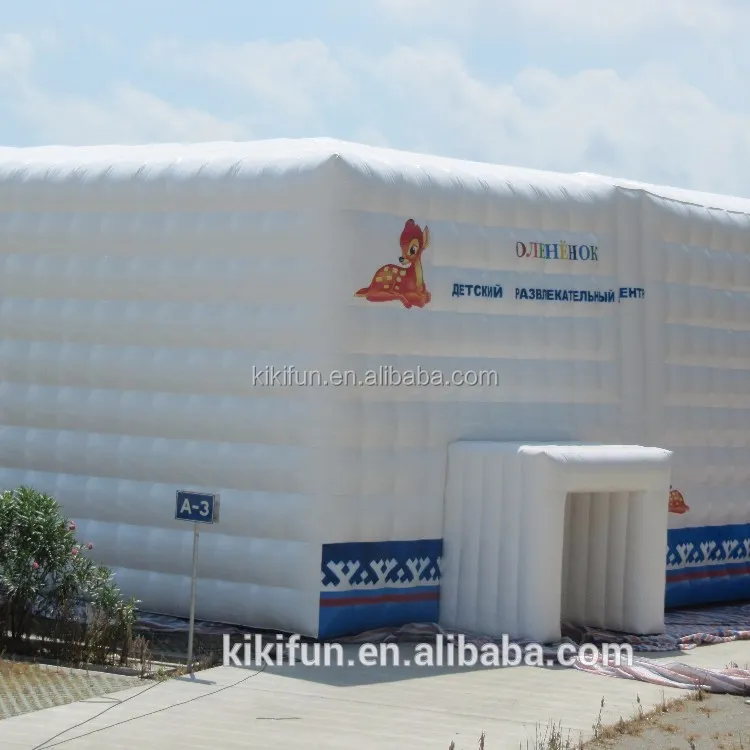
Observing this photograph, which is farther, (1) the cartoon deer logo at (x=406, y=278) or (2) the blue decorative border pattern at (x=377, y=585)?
(1) the cartoon deer logo at (x=406, y=278)

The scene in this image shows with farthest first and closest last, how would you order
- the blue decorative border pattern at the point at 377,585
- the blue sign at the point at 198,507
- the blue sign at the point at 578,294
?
1. the blue sign at the point at 578,294
2. the blue decorative border pattern at the point at 377,585
3. the blue sign at the point at 198,507

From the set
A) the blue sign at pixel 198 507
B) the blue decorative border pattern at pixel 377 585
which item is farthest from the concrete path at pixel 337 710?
the blue sign at pixel 198 507

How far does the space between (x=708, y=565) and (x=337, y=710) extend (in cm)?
705

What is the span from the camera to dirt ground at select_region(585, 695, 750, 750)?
31.2 ft

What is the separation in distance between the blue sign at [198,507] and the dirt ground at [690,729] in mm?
3722

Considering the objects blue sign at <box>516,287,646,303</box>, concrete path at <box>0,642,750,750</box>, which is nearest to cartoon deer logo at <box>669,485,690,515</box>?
blue sign at <box>516,287,646,303</box>

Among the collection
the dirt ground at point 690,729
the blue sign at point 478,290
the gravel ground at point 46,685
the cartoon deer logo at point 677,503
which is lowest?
the gravel ground at point 46,685

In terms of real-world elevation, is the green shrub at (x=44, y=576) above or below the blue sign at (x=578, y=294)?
below

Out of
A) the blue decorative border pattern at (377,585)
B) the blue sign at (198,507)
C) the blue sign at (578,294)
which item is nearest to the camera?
the blue sign at (198,507)

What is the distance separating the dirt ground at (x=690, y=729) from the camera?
9.51 meters

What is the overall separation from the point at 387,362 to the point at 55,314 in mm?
3647

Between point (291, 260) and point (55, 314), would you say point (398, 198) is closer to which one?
point (291, 260)

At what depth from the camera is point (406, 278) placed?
13211 mm

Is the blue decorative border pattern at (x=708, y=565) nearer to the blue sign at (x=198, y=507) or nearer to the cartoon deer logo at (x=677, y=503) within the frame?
the cartoon deer logo at (x=677, y=503)
